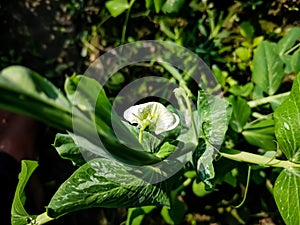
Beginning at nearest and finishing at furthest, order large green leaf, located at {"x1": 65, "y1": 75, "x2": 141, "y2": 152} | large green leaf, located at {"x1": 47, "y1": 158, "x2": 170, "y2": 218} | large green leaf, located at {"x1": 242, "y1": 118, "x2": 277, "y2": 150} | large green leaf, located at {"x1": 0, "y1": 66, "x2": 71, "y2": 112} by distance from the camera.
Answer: large green leaf, located at {"x1": 0, "y1": 66, "x2": 71, "y2": 112} → large green leaf, located at {"x1": 65, "y1": 75, "x2": 141, "y2": 152} → large green leaf, located at {"x1": 47, "y1": 158, "x2": 170, "y2": 218} → large green leaf, located at {"x1": 242, "y1": 118, "x2": 277, "y2": 150}

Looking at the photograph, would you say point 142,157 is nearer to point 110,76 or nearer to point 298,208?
point 298,208

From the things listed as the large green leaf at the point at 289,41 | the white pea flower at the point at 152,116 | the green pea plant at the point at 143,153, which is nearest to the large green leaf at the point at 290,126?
the green pea plant at the point at 143,153

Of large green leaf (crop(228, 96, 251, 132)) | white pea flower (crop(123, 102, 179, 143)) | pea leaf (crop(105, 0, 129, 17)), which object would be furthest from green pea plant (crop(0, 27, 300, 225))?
pea leaf (crop(105, 0, 129, 17))

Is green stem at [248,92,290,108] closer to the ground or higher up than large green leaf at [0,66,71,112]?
closer to the ground

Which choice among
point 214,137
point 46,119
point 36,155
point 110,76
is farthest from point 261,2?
point 46,119

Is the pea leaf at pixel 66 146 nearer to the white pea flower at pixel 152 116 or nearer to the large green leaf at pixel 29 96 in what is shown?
the white pea flower at pixel 152 116

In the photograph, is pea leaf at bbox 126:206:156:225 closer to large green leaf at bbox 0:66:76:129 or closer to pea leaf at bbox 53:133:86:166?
pea leaf at bbox 53:133:86:166
